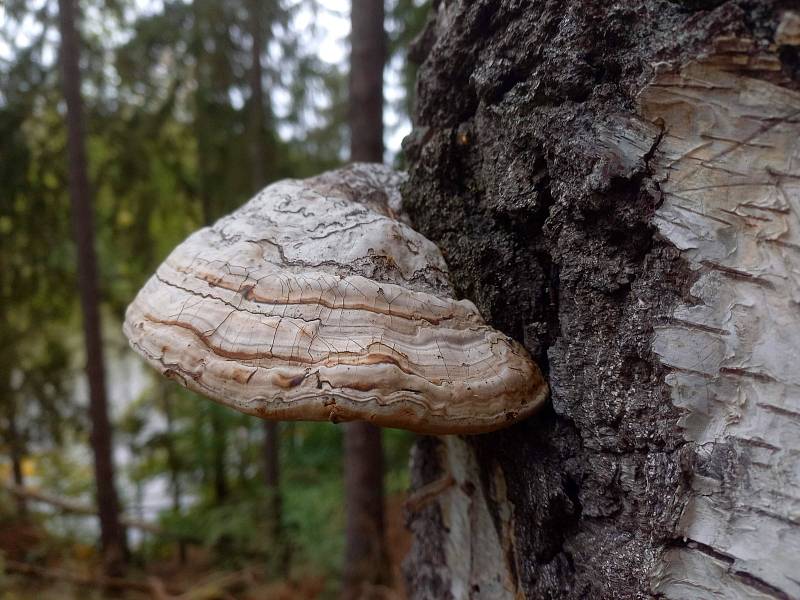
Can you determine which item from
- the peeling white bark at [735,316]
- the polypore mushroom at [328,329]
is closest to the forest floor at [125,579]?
the polypore mushroom at [328,329]

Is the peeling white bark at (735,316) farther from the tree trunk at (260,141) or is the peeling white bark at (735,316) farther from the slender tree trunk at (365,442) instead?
the tree trunk at (260,141)

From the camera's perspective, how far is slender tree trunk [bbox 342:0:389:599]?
334cm

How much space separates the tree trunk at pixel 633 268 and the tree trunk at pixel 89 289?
3631 mm

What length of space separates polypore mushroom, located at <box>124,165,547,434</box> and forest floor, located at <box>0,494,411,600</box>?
126 inches

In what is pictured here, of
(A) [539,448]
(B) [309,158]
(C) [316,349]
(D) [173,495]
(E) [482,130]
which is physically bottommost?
(D) [173,495]

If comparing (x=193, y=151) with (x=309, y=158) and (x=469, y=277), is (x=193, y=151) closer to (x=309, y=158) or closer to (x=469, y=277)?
(x=309, y=158)

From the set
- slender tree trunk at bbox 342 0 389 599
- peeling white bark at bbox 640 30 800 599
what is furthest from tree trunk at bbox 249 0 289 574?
peeling white bark at bbox 640 30 800 599

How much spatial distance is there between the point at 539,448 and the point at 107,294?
574 centimetres

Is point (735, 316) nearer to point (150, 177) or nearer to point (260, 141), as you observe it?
point (260, 141)

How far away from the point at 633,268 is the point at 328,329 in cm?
65

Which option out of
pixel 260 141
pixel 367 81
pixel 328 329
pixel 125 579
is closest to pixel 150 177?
pixel 260 141

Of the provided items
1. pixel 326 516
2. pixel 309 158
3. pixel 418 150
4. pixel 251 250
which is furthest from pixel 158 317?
pixel 309 158

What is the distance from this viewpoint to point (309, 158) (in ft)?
20.5

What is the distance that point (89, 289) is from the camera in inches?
172
